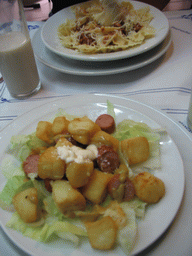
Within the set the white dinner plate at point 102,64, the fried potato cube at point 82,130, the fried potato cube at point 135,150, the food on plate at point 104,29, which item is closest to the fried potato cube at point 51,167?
the fried potato cube at point 82,130

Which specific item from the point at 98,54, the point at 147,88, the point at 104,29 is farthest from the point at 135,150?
the point at 104,29

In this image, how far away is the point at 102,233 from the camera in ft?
1.96

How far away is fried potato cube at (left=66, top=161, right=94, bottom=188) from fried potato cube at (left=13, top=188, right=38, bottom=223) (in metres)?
0.12

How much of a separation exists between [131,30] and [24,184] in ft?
3.79

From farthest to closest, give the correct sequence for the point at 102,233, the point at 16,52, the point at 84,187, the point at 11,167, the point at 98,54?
1. the point at 98,54
2. the point at 16,52
3. the point at 11,167
4. the point at 84,187
5. the point at 102,233

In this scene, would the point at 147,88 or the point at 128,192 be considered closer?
the point at 128,192

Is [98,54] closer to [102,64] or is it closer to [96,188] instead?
[102,64]

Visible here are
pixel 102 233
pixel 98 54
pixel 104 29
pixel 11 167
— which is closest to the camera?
pixel 102 233

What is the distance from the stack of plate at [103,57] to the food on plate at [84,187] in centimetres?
Answer: 49

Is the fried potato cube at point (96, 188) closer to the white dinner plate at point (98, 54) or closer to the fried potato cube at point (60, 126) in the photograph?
the fried potato cube at point (60, 126)

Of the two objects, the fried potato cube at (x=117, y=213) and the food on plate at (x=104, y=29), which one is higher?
the food on plate at (x=104, y=29)

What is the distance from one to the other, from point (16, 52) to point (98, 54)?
1.35ft

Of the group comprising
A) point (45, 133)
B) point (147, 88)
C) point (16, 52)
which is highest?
point (16, 52)

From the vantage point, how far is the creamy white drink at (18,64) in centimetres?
114
